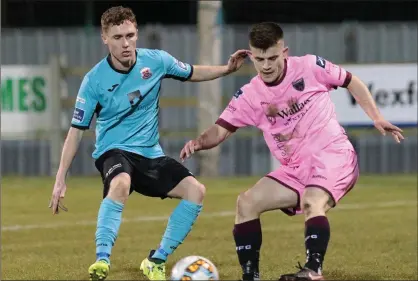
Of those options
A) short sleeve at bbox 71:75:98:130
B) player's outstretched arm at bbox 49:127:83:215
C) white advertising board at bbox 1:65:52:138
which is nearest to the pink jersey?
short sleeve at bbox 71:75:98:130

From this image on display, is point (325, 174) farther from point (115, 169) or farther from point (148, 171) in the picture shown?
point (115, 169)

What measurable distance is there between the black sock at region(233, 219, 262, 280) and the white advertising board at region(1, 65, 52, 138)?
11.9 metres

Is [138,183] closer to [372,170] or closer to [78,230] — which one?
[78,230]

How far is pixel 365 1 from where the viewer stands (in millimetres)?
28031

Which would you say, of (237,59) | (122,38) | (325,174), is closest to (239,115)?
(237,59)

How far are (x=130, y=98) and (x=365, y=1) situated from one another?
20.0 metres

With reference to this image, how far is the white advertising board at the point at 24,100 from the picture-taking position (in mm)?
19391

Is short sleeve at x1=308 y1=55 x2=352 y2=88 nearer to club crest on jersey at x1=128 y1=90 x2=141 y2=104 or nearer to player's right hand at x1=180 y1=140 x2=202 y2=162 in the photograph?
player's right hand at x1=180 y1=140 x2=202 y2=162

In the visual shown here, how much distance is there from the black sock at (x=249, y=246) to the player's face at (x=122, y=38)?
5.07 feet

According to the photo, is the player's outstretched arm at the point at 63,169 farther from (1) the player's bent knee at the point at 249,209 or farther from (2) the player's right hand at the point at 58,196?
(1) the player's bent knee at the point at 249,209

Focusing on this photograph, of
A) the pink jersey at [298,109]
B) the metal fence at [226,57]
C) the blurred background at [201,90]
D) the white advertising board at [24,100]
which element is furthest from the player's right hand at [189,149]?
the metal fence at [226,57]

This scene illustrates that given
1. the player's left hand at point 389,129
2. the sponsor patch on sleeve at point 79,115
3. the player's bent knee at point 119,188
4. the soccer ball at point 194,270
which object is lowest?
the soccer ball at point 194,270

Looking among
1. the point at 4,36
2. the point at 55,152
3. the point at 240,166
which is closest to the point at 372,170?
the point at 240,166

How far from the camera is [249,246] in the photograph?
26.4ft
